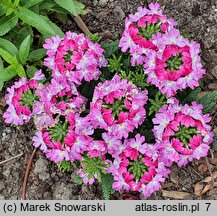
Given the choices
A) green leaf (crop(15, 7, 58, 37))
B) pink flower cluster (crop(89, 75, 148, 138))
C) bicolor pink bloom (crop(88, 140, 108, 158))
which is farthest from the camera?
green leaf (crop(15, 7, 58, 37))

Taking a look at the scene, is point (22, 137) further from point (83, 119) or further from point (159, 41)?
point (159, 41)

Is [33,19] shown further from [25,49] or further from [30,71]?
[30,71]

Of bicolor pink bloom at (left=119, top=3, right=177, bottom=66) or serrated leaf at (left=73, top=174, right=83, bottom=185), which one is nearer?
→ bicolor pink bloom at (left=119, top=3, right=177, bottom=66)

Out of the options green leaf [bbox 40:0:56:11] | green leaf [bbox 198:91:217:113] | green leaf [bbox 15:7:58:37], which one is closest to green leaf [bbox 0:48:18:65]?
green leaf [bbox 15:7:58:37]

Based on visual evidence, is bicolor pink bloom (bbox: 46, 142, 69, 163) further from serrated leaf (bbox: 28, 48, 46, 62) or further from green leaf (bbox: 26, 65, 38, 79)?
serrated leaf (bbox: 28, 48, 46, 62)

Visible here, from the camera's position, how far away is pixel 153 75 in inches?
116

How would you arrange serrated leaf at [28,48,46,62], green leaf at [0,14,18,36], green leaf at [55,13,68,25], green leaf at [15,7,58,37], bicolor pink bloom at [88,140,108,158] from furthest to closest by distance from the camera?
green leaf at [55,13,68,25] < serrated leaf at [28,48,46,62] < green leaf at [0,14,18,36] < green leaf at [15,7,58,37] < bicolor pink bloom at [88,140,108,158]

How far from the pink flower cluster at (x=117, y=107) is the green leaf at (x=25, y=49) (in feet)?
2.74

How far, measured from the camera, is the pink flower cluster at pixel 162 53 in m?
2.83

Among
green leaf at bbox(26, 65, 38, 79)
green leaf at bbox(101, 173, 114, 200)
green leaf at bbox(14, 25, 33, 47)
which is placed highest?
green leaf at bbox(14, 25, 33, 47)

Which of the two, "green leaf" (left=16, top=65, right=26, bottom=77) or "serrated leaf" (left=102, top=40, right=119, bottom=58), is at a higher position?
"serrated leaf" (left=102, top=40, right=119, bottom=58)

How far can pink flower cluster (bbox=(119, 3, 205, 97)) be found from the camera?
283 centimetres

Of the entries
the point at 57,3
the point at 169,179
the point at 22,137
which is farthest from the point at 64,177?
the point at 57,3

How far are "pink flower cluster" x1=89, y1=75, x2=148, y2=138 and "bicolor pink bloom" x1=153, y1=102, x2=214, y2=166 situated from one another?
0.17 metres
